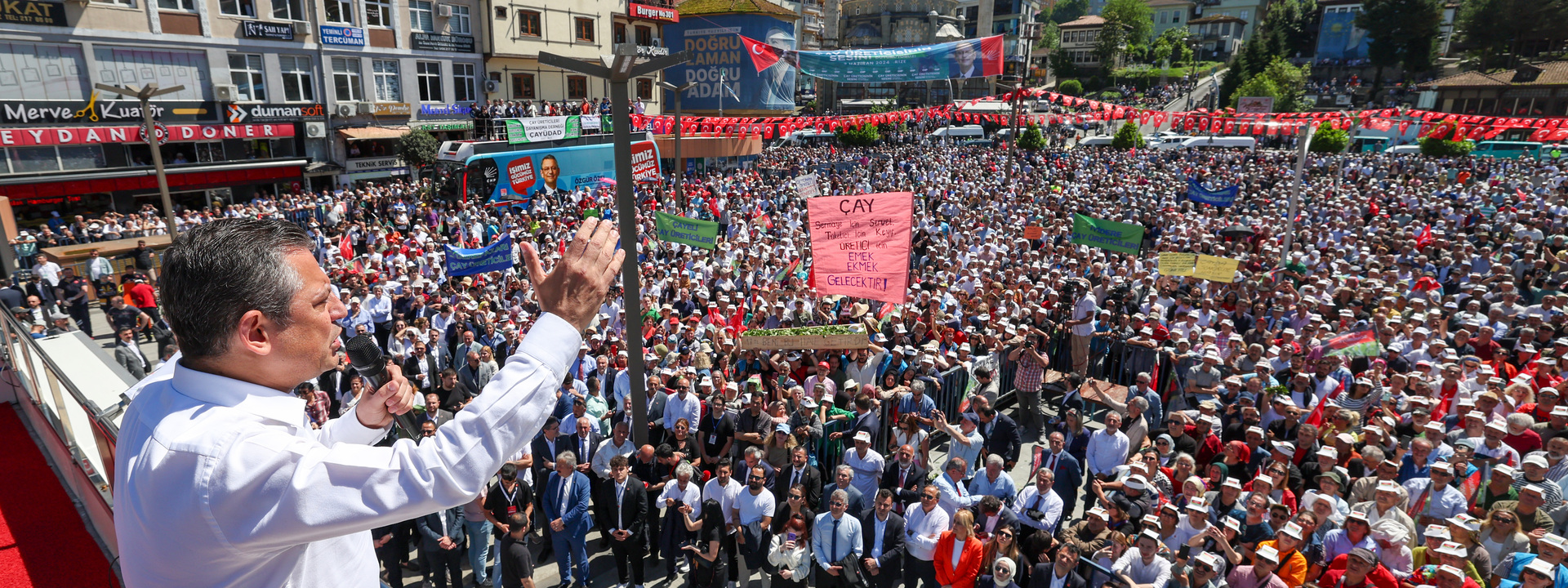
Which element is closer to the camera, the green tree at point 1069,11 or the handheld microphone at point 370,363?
the handheld microphone at point 370,363

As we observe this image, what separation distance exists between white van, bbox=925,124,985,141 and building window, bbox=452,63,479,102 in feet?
85.3

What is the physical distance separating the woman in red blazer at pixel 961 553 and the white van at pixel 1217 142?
4172 cm

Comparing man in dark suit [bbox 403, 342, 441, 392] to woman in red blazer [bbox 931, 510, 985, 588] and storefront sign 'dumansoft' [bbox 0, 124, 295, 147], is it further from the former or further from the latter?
storefront sign 'dumansoft' [bbox 0, 124, 295, 147]

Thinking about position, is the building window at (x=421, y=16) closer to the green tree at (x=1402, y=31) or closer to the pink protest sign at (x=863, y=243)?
the pink protest sign at (x=863, y=243)

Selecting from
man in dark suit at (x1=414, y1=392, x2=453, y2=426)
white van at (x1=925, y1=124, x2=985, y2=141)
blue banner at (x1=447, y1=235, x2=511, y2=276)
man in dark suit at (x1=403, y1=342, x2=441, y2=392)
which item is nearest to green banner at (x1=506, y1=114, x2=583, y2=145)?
blue banner at (x1=447, y1=235, x2=511, y2=276)

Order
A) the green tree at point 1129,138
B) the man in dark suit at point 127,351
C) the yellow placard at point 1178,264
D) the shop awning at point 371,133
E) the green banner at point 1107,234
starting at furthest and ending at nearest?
the green tree at point 1129,138 < the shop awning at point 371,133 < the green banner at point 1107,234 < the yellow placard at point 1178,264 < the man in dark suit at point 127,351

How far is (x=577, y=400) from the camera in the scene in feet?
26.0

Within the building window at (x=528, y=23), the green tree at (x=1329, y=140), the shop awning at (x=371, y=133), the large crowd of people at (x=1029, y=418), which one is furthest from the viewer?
the green tree at (x=1329, y=140)

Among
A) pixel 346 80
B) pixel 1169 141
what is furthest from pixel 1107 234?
pixel 1169 141

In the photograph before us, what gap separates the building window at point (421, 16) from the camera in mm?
31281

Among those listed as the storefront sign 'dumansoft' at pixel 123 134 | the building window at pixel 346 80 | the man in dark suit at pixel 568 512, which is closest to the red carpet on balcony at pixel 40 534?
the man in dark suit at pixel 568 512

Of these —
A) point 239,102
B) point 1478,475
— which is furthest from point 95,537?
point 239,102

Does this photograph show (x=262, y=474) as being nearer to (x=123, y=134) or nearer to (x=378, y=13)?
(x=123, y=134)

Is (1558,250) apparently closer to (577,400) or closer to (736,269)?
(736,269)
